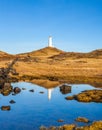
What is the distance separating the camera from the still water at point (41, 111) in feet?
118

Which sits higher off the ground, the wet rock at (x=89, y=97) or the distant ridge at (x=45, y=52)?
the distant ridge at (x=45, y=52)

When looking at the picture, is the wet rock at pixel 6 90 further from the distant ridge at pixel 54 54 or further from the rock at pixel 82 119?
the distant ridge at pixel 54 54

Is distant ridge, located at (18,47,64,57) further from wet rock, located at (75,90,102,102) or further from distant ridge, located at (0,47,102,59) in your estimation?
wet rock, located at (75,90,102,102)

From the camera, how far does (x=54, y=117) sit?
39000mm

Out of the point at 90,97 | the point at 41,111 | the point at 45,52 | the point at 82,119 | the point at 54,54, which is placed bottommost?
the point at 82,119

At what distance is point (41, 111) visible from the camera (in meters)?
42.6

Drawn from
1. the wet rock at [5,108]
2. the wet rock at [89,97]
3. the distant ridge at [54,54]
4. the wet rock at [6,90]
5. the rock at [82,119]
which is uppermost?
the distant ridge at [54,54]

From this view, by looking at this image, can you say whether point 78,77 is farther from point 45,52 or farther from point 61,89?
point 45,52

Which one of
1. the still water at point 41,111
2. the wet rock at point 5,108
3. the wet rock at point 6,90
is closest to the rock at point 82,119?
the still water at point 41,111

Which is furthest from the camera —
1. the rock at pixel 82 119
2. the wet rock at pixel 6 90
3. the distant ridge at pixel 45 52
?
the distant ridge at pixel 45 52

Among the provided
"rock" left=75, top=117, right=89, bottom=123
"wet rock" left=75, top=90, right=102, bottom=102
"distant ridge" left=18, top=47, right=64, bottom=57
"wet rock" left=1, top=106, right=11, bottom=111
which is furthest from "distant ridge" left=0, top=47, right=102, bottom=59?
"rock" left=75, top=117, right=89, bottom=123

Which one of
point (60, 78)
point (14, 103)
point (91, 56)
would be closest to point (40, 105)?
point (14, 103)

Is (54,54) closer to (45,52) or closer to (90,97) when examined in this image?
(45,52)

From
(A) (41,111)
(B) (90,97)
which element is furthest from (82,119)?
(B) (90,97)
